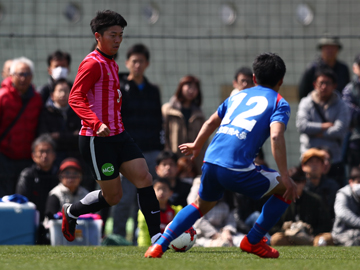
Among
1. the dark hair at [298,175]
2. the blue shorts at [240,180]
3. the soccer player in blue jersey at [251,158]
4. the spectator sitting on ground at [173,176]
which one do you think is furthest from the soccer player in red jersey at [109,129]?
the dark hair at [298,175]

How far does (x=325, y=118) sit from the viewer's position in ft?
26.7

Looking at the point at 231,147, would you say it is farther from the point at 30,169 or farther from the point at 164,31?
the point at 164,31

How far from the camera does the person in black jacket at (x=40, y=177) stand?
7.37 m

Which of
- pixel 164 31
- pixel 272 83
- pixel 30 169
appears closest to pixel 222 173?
pixel 272 83

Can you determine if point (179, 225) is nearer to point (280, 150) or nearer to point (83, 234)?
point (280, 150)

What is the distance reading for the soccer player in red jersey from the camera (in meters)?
5.08

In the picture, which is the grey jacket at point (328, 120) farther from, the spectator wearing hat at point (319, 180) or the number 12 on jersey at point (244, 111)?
the number 12 on jersey at point (244, 111)

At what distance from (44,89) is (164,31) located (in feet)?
21.0

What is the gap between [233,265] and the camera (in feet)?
13.6

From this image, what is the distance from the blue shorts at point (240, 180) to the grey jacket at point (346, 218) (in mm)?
2795

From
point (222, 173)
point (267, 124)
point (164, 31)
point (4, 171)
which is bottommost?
point (4, 171)

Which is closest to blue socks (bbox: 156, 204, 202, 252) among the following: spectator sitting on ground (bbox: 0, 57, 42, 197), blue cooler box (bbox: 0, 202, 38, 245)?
blue cooler box (bbox: 0, 202, 38, 245)

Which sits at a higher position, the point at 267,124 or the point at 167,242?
the point at 267,124

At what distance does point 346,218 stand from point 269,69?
9.62 feet
